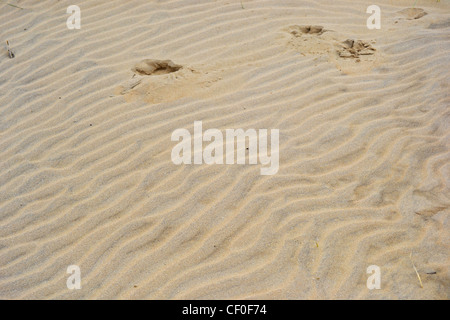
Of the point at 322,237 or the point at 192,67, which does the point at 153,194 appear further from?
the point at 192,67

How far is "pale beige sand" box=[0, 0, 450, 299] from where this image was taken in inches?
109

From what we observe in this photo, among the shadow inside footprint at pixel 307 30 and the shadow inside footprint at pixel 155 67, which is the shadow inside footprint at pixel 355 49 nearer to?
the shadow inside footprint at pixel 307 30

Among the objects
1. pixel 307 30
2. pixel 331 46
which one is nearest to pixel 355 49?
pixel 331 46

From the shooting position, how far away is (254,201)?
3.14 m

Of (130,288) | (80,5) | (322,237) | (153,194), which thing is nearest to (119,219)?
(153,194)

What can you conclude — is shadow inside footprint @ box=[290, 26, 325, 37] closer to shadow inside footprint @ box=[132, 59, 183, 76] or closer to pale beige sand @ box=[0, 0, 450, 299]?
pale beige sand @ box=[0, 0, 450, 299]

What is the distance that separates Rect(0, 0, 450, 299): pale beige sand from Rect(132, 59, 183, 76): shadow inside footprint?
0.08 meters

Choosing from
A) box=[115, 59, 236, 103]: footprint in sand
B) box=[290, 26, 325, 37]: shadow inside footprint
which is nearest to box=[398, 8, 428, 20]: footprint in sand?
box=[290, 26, 325, 37]: shadow inside footprint

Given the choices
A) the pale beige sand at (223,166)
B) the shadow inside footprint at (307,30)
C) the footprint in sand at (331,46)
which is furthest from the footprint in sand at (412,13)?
the shadow inside footprint at (307,30)

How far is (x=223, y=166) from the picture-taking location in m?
3.40

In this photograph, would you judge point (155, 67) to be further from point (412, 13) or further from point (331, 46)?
point (412, 13)

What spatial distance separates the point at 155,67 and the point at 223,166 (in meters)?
1.56

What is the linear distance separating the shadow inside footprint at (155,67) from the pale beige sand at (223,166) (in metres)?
0.08
